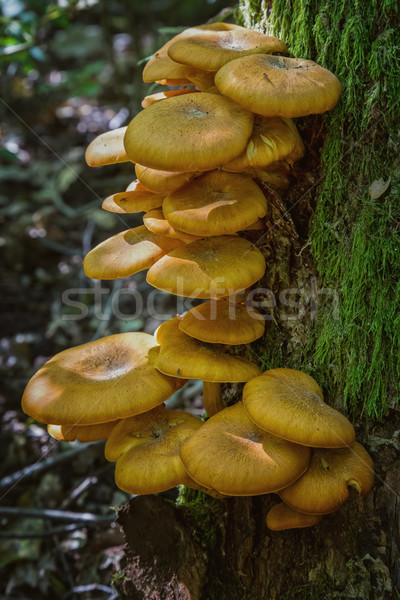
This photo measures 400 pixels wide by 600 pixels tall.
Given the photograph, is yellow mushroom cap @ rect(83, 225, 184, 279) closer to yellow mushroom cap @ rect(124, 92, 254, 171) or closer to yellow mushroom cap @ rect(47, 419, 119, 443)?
yellow mushroom cap @ rect(124, 92, 254, 171)

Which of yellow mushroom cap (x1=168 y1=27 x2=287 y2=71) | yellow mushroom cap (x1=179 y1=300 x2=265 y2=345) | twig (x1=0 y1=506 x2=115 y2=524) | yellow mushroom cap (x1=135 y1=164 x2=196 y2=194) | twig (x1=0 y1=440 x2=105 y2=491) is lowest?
twig (x1=0 y1=440 x2=105 y2=491)

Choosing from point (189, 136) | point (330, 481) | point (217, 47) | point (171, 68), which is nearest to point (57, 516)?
point (330, 481)

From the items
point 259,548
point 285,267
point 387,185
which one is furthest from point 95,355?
point 387,185

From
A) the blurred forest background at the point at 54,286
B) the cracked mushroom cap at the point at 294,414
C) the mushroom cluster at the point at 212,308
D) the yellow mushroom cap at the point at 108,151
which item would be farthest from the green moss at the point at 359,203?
the blurred forest background at the point at 54,286

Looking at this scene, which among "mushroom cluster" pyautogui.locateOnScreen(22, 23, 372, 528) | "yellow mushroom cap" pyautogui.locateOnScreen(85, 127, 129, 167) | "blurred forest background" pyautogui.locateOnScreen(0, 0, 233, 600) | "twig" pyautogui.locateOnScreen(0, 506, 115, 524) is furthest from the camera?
"blurred forest background" pyautogui.locateOnScreen(0, 0, 233, 600)

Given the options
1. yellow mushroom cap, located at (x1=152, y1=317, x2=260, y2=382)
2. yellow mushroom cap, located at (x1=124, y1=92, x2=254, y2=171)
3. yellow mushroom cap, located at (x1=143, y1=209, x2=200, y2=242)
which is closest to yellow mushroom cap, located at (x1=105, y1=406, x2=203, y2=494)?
yellow mushroom cap, located at (x1=152, y1=317, x2=260, y2=382)

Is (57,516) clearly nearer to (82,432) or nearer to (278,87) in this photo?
(82,432)

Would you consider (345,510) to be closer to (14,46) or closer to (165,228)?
(165,228)

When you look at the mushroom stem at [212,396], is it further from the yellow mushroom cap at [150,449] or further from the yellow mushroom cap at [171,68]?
the yellow mushroom cap at [171,68]
